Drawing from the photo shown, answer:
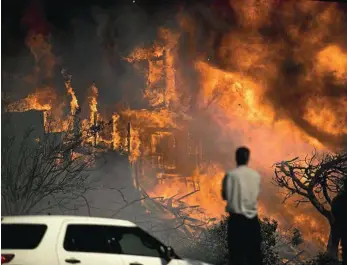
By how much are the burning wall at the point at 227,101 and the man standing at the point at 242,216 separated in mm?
4214

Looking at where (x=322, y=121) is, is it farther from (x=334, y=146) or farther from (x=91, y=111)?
(x=91, y=111)

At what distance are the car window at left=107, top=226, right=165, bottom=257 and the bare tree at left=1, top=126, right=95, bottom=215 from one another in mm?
3423

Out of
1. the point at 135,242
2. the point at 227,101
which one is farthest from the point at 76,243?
the point at 227,101

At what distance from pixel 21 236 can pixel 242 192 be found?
291 cm

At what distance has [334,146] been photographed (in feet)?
47.8

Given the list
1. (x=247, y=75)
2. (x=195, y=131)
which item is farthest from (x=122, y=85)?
(x=247, y=75)

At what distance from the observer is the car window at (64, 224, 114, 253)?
952 centimetres

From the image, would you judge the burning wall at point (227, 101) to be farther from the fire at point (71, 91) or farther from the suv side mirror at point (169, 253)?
the suv side mirror at point (169, 253)

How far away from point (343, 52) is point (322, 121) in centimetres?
148

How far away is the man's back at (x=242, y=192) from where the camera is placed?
30.7ft

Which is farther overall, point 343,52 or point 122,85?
point 343,52

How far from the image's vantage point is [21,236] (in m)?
9.38

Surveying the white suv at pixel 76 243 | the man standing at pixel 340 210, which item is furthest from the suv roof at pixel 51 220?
the man standing at pixel 340 210

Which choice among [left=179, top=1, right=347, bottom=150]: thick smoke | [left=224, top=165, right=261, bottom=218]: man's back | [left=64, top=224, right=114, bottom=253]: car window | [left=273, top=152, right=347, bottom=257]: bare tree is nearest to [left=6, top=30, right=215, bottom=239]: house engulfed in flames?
[left=179, top=1, right=347, bottom=150]: thick smoke
